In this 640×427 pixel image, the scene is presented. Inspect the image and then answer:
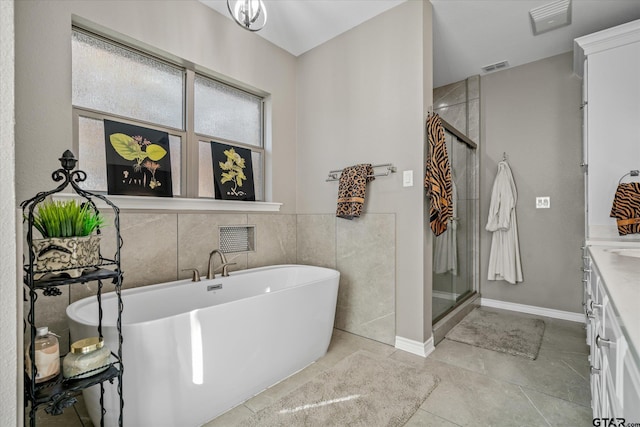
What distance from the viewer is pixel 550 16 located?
2.56 metres

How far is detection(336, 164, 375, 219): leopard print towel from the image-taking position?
255cm

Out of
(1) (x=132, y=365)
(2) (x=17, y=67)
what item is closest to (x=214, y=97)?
(2) (x=17, y=67)

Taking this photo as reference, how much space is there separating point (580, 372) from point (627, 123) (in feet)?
5.84

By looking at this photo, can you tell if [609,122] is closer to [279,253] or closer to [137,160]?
[279,253]

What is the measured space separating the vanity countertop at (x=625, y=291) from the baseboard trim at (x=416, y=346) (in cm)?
136

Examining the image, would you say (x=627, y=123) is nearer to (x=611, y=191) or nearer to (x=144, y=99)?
(x=611, y=191)

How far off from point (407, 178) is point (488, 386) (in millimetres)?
1466

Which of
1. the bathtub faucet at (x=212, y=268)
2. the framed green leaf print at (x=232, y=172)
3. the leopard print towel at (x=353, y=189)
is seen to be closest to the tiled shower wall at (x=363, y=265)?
the leopard print towel at (x=353, y=189)

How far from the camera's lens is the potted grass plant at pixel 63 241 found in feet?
3.39

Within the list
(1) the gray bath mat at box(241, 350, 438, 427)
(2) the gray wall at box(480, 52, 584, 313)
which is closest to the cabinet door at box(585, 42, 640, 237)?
(2) the gray wall at box(480, 52, 584, 313)

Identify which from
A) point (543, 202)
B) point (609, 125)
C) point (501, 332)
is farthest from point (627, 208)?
point (501, 332)

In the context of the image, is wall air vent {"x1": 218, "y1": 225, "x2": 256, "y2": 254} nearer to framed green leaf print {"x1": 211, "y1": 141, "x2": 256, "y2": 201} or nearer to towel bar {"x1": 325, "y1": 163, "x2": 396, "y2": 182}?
framed green leaf print {"x1": 211, "y1": 141, "x2": 256, "y2": 201}

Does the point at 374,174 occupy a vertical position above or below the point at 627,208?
above

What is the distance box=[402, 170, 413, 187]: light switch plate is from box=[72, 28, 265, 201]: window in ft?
4.50
